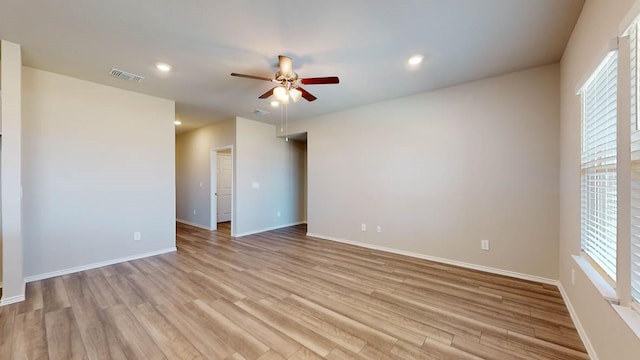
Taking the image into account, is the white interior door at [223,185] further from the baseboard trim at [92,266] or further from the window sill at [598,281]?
the window sill at [598,281]

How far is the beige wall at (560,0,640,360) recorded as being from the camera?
1.33 metres

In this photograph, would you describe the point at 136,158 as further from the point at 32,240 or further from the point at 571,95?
the point at 571,95

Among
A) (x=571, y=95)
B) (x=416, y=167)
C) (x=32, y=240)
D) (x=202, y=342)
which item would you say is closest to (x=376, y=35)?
(x=571, y=95)

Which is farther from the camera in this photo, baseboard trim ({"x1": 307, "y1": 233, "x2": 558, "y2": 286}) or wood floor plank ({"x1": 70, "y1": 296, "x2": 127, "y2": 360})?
baseboard trim ({"x1": 307, "y1": 233, "x2": 558, "y2": 286})

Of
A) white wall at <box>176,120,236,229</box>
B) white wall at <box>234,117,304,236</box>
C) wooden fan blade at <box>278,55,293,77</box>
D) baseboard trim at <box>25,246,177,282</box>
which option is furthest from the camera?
white wall at <box>176,120,236,229</box>

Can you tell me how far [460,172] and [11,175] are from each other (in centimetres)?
531

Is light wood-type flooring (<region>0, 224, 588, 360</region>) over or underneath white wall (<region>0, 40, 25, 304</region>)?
underneath

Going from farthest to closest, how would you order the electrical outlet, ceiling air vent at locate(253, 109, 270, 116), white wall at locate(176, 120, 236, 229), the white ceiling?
white wall at locate(176, 120, 236, 229) → ceiling air vent at locate(253, 109, 270, 116) → the electrical outlet → the white ceiling

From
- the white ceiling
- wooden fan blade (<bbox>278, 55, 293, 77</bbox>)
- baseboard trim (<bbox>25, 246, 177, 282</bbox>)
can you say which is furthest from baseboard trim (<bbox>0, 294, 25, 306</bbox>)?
wooden fan blade (<bbox>278, 55, 293, 77</bbox>)

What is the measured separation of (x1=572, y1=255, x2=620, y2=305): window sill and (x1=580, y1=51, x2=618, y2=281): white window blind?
71 mm

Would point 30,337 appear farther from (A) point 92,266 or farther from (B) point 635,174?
(B) point 635,174

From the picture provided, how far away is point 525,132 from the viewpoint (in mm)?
2994

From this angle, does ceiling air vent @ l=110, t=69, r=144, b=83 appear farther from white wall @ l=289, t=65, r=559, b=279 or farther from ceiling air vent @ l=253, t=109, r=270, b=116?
white wall @ l=289, t=65, r=559, b=279

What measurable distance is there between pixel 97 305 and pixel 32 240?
157 centimetres
